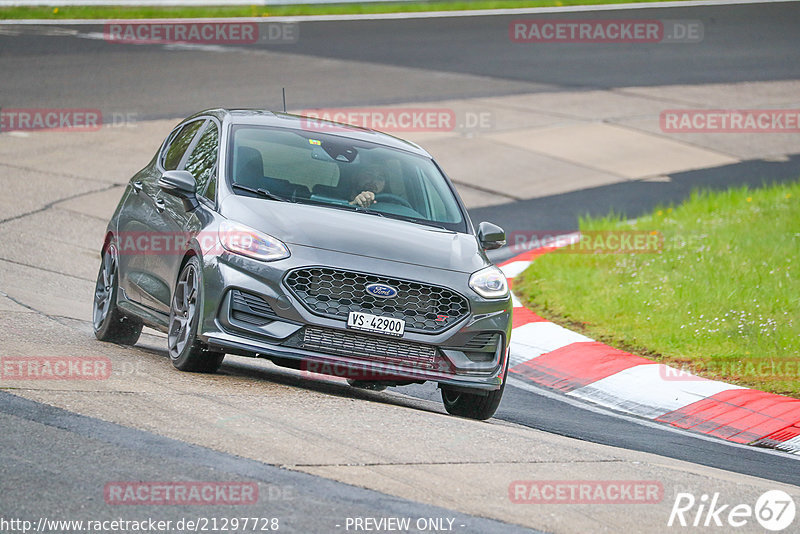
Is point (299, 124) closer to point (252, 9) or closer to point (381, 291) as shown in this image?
point (381, 291)

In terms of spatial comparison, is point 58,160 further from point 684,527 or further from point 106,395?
point 684,527

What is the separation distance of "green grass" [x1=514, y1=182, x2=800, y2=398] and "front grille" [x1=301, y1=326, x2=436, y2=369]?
10.6 ft

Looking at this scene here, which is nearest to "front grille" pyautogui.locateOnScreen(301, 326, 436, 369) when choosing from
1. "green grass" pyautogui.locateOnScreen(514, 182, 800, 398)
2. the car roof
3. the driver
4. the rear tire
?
the driver

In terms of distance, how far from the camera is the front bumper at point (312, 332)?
7348 mm

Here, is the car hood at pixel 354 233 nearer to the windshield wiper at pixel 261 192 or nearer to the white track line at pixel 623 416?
the windshield wiper at pixel 261 192

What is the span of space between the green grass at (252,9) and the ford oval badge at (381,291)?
20.7 m

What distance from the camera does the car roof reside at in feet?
29.2

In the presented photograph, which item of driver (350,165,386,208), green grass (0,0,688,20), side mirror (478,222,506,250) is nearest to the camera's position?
driver (350,165,386,208)

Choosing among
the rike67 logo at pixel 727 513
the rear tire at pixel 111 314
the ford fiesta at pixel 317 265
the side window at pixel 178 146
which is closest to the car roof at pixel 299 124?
the ford fiesta at pixel 317 265

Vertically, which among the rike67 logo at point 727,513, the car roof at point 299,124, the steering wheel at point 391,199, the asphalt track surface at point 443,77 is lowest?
the asphalt track surface at point 443,77

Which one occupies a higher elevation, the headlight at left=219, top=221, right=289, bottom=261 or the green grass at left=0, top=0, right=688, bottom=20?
the headlight at left=219, top=221, right=289, bottom=261

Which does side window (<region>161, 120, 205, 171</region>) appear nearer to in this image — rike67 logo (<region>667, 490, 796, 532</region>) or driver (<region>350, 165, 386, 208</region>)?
driver (<region>350, 165, 386, 208</region>)

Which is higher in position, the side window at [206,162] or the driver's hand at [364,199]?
the side window at [206,162]

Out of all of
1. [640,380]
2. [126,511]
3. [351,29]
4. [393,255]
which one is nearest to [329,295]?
[393,255]
